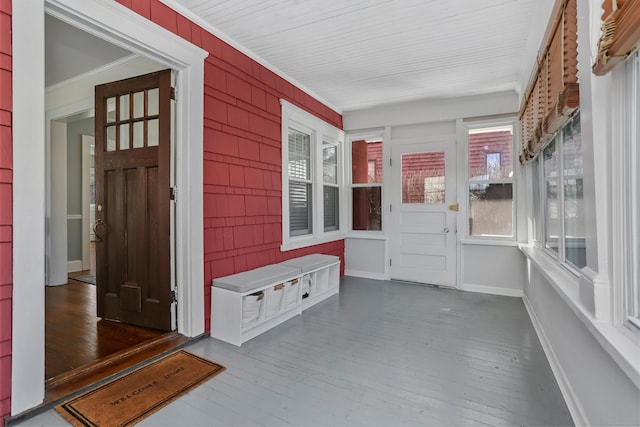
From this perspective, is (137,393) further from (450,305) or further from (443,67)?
(443,67)

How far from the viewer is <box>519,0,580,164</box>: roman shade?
1806mm

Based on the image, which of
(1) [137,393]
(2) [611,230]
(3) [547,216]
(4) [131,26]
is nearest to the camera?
(2) [611,230]

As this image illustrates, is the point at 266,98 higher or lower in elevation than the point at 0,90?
higher

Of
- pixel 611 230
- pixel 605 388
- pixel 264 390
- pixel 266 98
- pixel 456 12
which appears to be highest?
pixel 456 12

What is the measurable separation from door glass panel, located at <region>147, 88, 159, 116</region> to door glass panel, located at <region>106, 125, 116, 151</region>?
1.60 feet

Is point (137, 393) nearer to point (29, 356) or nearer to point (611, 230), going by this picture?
point (29, 356)

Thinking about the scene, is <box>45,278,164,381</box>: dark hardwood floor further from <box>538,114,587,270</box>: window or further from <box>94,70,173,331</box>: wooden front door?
<box>538,114,587,270</box>: window

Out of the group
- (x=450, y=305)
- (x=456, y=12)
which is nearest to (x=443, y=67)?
(x=456, y=12)

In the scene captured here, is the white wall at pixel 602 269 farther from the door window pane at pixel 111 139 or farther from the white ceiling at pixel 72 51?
the white ceiling at pixel 72 51

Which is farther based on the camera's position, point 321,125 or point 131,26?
point 321,125

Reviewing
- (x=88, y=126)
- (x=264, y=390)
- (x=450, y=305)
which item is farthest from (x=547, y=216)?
(x=88, y=126)

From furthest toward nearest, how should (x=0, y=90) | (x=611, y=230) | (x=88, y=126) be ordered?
(x=88, y=126)
(x=0, y=90)
(x=611, y=230)

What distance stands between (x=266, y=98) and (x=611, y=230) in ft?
10.6

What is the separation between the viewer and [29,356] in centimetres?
178
